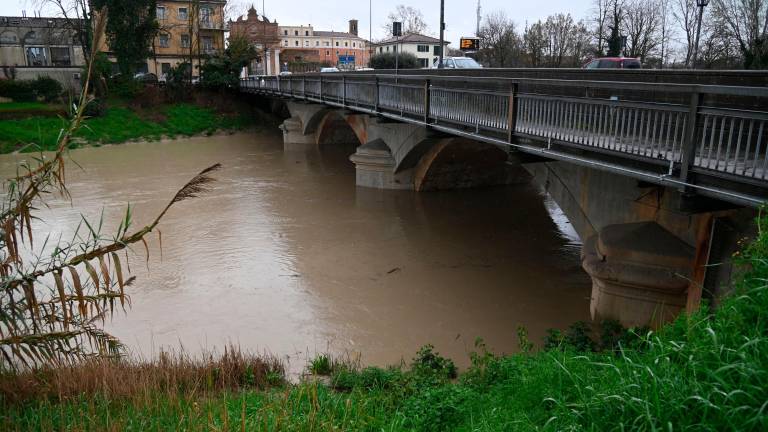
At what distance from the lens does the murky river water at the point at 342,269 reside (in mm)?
8914

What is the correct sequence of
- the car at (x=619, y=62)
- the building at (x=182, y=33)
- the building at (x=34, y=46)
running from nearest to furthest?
the car at (x=619, y=62) < the building at (x=34, y=46) < the building at (x=182, y=33)

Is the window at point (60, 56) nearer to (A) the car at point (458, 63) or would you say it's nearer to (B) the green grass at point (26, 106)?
(B) the green grass at point (26, 106)

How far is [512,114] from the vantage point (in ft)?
27.6

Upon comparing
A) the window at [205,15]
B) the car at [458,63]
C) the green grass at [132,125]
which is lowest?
the green grass at [132,125]

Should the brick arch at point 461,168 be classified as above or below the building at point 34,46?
below

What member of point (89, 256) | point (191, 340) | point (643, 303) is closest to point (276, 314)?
point (191, 340)

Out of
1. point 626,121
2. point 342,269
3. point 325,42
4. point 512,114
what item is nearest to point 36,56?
point 342,269

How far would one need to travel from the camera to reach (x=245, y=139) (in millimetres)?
35406

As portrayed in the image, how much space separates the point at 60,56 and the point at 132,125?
2377 centimetres

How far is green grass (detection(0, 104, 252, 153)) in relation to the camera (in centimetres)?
3002

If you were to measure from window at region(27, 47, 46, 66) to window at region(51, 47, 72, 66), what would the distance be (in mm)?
757

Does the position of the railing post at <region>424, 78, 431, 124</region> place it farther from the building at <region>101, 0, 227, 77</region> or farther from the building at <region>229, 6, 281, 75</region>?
the building at <region>229, 6, 281, 75</region>

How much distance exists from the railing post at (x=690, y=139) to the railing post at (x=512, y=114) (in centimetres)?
314

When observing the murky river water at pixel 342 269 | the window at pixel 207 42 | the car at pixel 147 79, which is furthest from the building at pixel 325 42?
the murky river water at pixel 342 269
